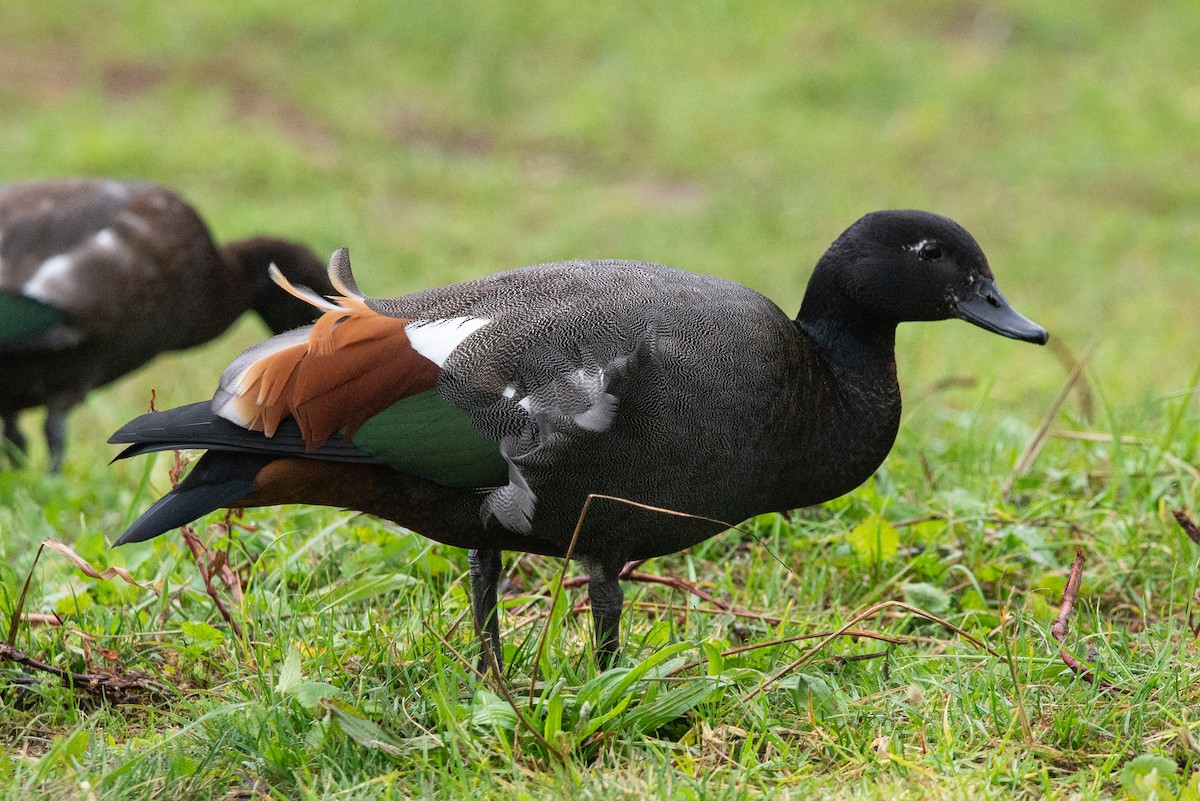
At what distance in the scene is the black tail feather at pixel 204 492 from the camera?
99.9 inches

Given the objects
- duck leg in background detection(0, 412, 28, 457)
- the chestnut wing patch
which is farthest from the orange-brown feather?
duck leg in background detection(0, 412, 28, 457)

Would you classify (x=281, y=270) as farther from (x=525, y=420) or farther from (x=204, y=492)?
(x=525, y=420)

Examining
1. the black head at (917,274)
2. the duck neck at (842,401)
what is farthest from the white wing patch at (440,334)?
the black head at (917,274)

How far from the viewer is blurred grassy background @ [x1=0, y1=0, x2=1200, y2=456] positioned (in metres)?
8.93

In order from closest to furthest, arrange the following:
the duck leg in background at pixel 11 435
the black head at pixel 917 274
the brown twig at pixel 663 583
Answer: the black head at pixel 917 274, the brown twig at pixel 663 583, the duck leg in background at pixel 11 435

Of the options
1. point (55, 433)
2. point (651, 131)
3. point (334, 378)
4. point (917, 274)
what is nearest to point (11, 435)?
point (55, 433)

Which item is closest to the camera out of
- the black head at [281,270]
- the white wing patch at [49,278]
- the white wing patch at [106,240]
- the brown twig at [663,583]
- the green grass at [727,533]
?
the green grass at [727,533]

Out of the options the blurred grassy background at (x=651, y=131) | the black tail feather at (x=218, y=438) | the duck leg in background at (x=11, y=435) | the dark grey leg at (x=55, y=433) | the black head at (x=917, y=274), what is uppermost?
the black head at (x=917, y=274)

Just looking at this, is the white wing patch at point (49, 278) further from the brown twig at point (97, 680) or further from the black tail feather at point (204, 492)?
the black tail feather at point (204, 492)

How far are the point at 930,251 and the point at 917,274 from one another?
0.06 metres

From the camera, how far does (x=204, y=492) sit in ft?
8.52

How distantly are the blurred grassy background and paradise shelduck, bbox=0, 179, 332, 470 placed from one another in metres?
→ 1.65

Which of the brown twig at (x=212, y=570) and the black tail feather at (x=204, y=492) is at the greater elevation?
the black tail feather at (x=204, y=492)

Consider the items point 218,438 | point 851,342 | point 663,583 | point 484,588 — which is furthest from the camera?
point 663,583
